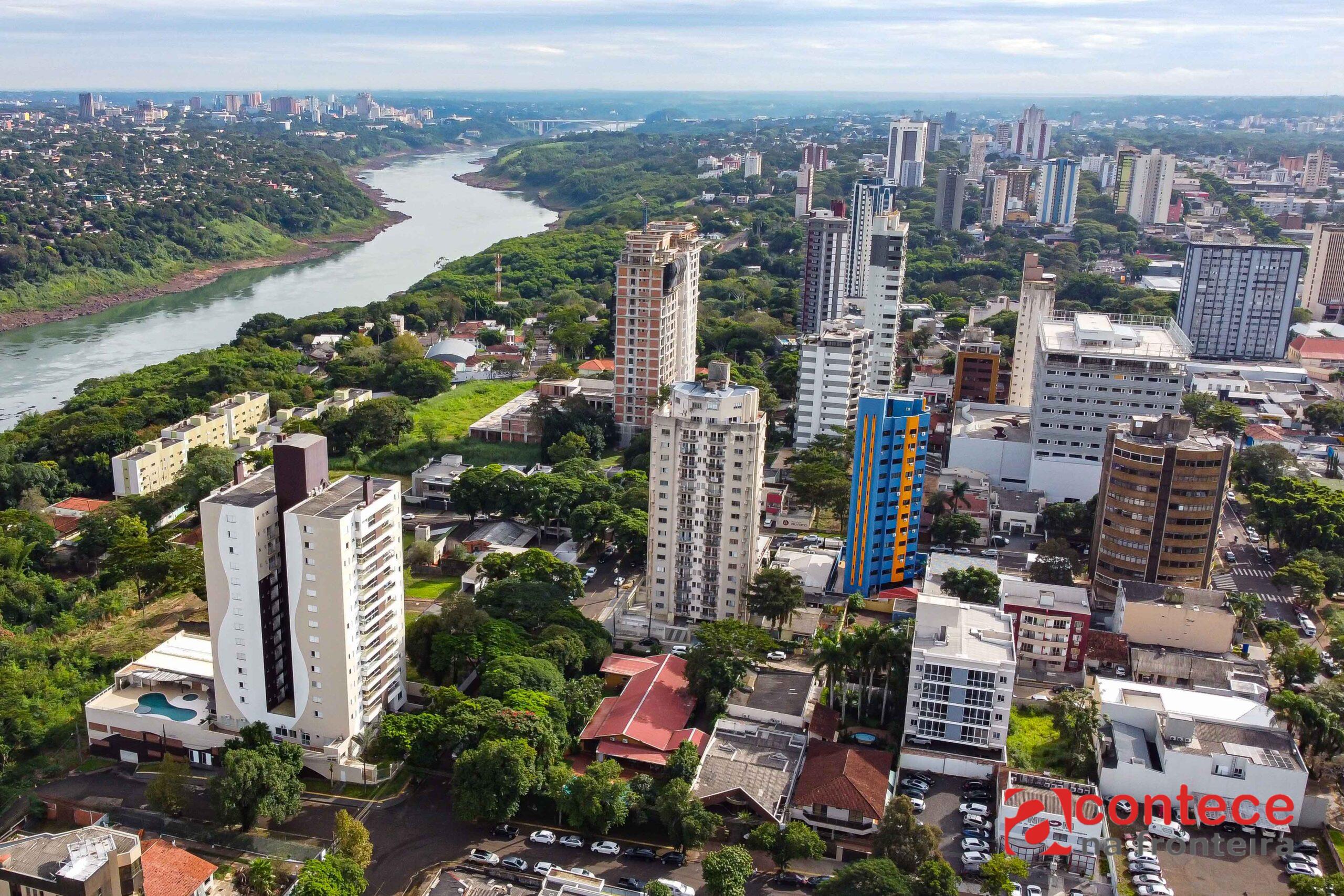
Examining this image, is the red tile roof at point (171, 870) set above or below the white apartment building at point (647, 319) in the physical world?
below

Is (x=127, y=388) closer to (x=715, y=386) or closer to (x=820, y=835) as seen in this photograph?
(x=715, y=386)

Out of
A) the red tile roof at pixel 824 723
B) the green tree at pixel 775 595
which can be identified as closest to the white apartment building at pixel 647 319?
the green tree at pixel 775 595

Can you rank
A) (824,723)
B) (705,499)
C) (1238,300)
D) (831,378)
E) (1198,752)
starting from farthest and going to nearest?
(1238,300)
(831,378)
(705,499)
(824,723)
(1198,752)

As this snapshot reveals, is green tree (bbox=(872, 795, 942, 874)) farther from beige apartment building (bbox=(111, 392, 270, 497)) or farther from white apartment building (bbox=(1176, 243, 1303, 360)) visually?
white apartment building (bbox=(1176, 243, 1303, 360))

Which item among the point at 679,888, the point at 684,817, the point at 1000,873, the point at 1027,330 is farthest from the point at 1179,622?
the point at 1027,330

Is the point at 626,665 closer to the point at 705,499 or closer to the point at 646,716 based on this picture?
the point at 646,716

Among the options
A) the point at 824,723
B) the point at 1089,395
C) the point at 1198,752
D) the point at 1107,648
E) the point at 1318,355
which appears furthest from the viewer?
the point at 1318,355

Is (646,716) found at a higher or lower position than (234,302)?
higher

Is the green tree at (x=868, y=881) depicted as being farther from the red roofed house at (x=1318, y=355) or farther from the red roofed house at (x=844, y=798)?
the red roofed house at (x=1318, y=355)
